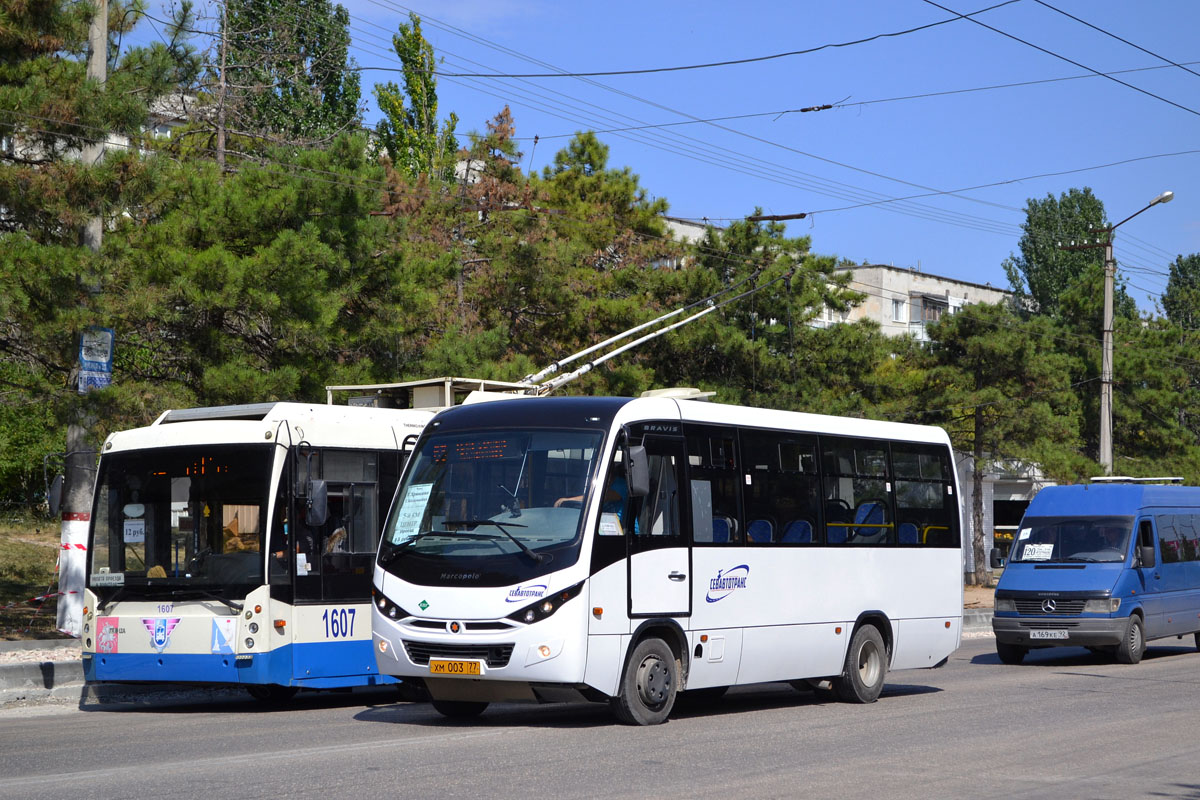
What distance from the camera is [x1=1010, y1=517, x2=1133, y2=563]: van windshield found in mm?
20834

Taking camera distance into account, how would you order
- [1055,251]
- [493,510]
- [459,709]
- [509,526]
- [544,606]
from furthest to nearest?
[1055,251]
[459,709]
[493,510]
[509,526]
[544,606]

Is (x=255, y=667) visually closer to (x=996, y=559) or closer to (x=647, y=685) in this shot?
(x=647, y=685)

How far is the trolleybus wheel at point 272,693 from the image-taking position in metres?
14.8

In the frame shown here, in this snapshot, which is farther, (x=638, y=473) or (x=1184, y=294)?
(x=1184, y=294)

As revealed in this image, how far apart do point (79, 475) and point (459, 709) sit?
29.6ft

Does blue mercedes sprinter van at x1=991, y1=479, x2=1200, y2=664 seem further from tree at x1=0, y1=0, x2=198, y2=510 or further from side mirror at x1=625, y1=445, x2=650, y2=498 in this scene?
tree at x1=0, y1=0, x2=198, y2=510

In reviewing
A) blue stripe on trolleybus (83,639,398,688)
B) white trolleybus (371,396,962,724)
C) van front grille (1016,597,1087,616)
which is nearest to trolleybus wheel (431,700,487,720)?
white trolleybus (371,396,962,724)

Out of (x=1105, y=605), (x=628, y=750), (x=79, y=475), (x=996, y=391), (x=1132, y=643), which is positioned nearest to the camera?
(x=628, y=750)

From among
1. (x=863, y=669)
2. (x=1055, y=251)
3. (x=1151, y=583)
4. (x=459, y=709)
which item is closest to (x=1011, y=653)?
(x=1151, y=583)

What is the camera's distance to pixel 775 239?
1495 inches

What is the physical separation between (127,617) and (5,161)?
819 cm

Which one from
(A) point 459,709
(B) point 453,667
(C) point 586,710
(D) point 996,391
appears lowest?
(C) point 586,710

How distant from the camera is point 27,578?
1185 inches

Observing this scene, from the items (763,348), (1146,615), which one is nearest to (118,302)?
(1146,615)
